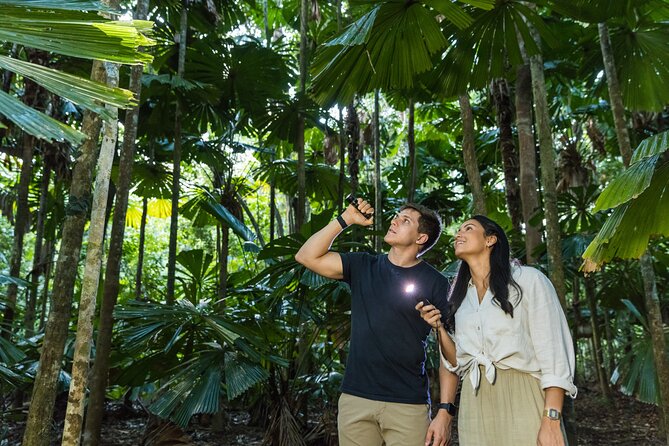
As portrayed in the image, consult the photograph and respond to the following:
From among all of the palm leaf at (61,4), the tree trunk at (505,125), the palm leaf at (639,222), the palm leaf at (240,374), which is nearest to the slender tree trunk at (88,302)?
the palm leaf at (240,374)

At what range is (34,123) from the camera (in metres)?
1.38

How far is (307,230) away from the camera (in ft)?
16.1

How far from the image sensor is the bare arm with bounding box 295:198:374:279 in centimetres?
266

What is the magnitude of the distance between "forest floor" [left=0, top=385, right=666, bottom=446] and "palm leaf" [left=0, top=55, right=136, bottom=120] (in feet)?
12.2

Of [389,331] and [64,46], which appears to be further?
[389,331]

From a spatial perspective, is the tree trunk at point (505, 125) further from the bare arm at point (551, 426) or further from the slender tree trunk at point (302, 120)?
the bare arm at point (551, 426)

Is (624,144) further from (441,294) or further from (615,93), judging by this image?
(441,294)

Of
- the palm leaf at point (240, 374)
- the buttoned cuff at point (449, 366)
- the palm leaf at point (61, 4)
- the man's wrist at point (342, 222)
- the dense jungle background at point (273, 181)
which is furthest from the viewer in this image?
the palm leaf at point (240, 374)

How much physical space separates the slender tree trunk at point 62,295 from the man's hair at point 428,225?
5.65 ft

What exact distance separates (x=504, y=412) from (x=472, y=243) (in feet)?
2.19

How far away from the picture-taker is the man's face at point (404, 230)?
2.68 m

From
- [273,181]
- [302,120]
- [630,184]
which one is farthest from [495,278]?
[273,181]

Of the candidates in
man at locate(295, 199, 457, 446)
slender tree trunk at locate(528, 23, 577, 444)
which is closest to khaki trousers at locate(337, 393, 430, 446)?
man at locate(295, 199, 457, 446)

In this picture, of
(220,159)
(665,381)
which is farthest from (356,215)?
(220,159)
